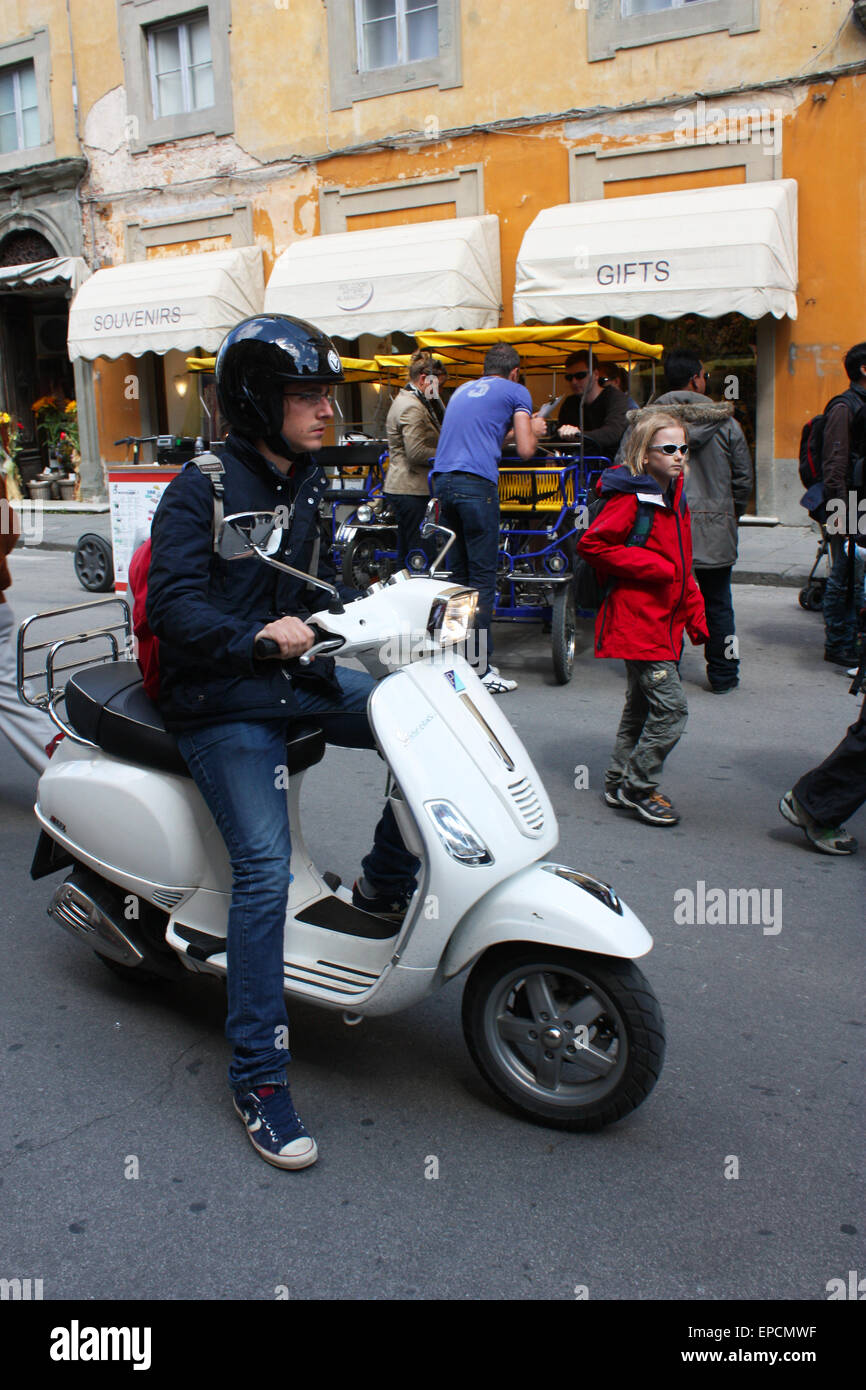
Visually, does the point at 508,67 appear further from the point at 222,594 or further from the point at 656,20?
the point at 222,594

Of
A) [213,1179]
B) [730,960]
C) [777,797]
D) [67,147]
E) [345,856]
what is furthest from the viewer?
[67,147]

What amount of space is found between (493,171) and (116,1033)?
1440 centimetres

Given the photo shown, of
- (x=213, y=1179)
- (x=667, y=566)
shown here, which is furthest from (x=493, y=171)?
(x=213, y=1179)

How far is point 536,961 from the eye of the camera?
2652 millimetres

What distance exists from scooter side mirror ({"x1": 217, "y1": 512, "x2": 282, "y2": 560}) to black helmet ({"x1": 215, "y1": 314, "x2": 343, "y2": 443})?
230mm

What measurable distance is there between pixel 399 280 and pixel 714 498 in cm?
927

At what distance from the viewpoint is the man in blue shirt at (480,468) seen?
7.05 meters

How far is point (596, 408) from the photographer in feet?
30.9

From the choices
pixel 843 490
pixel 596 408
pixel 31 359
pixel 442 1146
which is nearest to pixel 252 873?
pixel 442 1146

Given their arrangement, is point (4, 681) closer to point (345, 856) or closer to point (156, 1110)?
point (345, 856)

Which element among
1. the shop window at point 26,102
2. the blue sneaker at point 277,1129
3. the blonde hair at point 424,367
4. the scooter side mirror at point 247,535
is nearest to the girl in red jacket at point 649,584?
the scooter side mirror at point 247,535

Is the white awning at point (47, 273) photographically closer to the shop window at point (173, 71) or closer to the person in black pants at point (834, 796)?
the shop window at point (173, 71)

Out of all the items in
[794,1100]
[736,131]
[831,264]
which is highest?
[736,131]

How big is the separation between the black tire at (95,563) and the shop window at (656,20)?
8644 mm
